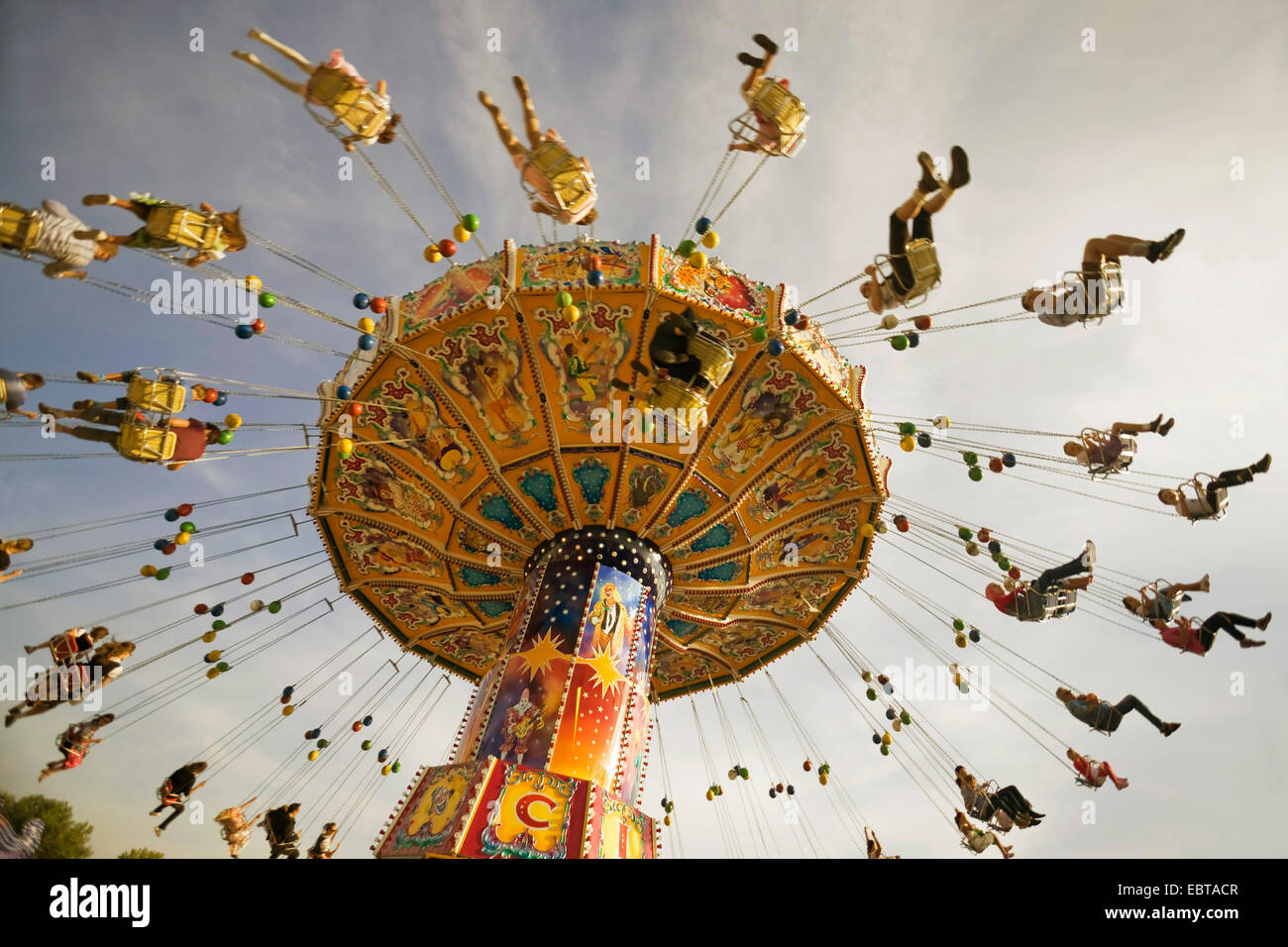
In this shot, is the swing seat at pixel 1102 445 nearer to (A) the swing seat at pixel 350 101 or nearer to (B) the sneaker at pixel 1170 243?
(B) the sneaker at pixel 1170 243

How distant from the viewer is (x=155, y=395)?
8.19 m

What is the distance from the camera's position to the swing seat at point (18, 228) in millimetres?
6719

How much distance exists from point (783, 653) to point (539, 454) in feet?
22.0

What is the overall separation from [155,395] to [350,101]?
4.03 m

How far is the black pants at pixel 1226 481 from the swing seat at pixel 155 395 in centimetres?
1286

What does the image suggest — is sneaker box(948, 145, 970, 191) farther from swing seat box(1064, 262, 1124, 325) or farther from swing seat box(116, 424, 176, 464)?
swing seat box(116, 424, 176, 464)

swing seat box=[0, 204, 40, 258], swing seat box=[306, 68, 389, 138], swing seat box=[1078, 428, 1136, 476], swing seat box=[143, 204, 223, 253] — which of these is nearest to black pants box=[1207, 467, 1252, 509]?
swing seat box=[1078, 428, 1136, 476]

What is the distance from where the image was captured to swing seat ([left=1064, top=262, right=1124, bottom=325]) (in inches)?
343

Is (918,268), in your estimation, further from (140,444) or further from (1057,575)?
(140,444)

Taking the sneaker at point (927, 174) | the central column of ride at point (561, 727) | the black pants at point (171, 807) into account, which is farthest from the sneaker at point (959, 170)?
the black pants at point (171, 807)

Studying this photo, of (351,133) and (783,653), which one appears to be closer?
(351,133)
